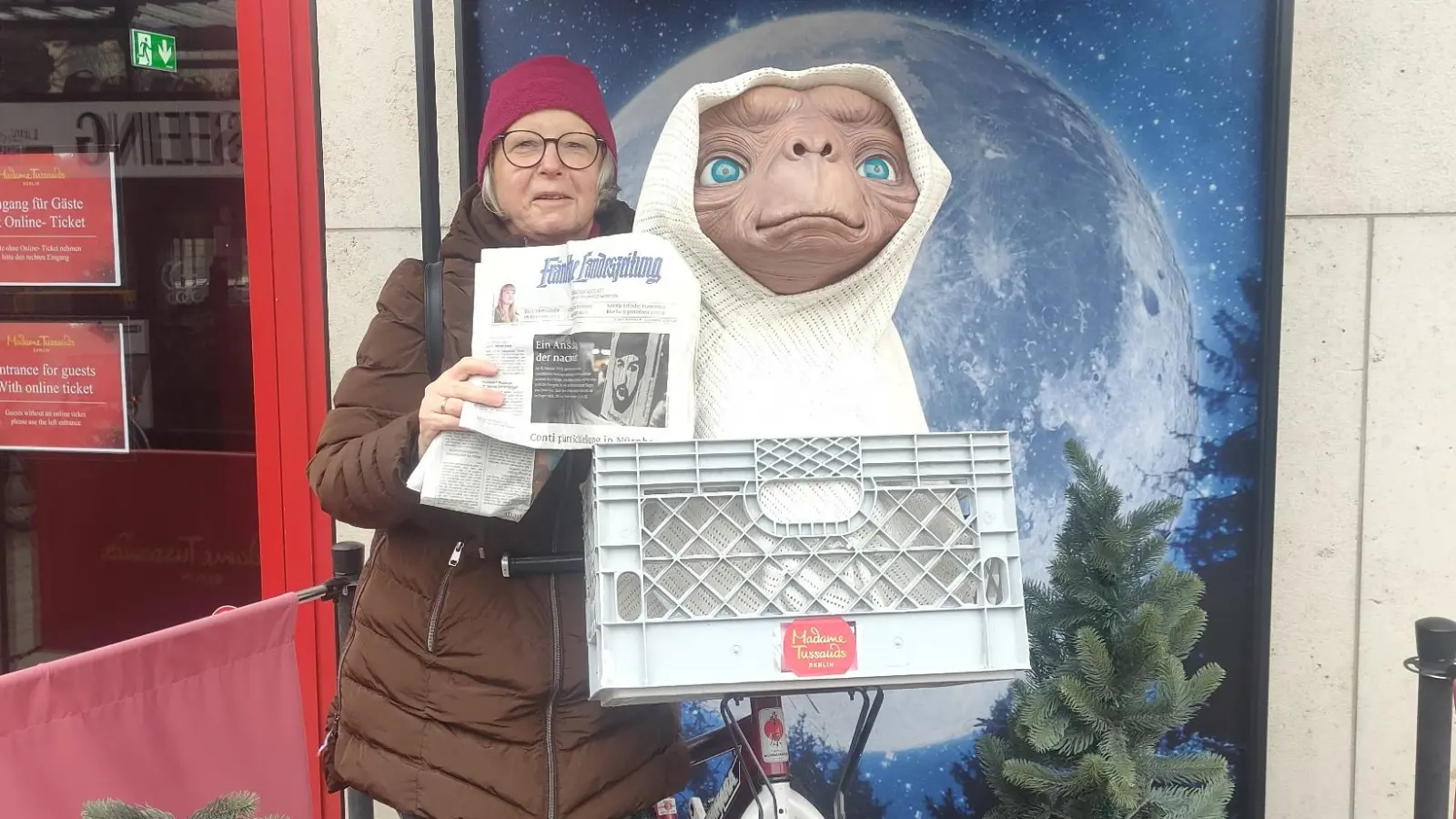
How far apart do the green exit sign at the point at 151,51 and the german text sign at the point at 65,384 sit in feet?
2.68

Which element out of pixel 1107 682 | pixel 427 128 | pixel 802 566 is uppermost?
pixel 427 128

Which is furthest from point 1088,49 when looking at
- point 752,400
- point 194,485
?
point 194,485

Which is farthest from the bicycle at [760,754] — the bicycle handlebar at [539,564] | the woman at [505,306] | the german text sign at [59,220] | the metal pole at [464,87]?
the german text sign at [59,220]

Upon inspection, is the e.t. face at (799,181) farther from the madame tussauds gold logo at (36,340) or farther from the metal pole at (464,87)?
the madame tussauds gold logo at (36,340)

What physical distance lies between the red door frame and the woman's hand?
1.58 m

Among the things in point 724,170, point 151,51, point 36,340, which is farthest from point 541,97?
point 36,340

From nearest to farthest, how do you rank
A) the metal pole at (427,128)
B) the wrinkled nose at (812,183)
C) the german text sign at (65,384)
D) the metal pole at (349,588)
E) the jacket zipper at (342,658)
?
the wrinkled nose at (812,183) < the jacket zipper at (342,658) < the metal pole at (349,588) < the metal pole at (427,128) < the german text sign at (65,384)

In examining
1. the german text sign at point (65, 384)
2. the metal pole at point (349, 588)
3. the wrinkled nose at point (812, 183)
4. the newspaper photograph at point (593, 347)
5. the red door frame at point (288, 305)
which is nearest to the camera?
the newspaper photograph at point (593, 347)

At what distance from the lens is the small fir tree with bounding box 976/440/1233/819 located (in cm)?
200

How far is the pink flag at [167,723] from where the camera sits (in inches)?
61.1

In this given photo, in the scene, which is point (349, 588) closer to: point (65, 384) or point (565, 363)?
point (565, 363)

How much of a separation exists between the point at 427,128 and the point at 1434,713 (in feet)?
8.09

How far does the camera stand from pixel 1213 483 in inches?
107

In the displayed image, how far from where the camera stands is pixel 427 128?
2.62 metres
